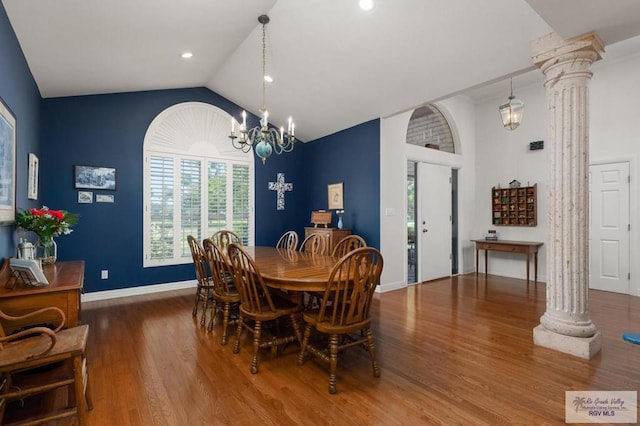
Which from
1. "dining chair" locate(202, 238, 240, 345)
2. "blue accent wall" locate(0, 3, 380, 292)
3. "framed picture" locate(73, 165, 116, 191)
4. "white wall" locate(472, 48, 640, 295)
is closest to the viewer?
"dining chair" locate(202, 238, 240, 345)

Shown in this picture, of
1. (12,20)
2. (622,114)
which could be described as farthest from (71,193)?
(622,114)

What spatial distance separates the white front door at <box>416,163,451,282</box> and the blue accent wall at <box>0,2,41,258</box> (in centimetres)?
502

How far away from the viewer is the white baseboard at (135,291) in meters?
4.50

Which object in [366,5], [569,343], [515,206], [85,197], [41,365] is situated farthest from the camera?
[515,206]

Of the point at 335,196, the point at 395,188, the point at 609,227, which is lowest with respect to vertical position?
the point at 609,227

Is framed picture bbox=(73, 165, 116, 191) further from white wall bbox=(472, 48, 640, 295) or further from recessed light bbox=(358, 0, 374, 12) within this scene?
white wall bbox=(472, 48, 640, 295)

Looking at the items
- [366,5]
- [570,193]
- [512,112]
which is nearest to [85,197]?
[366,5]

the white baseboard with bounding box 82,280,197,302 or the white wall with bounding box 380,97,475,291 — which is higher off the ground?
the white wall with bounding box 380,97,475,291

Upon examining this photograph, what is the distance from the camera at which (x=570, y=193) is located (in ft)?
8.96

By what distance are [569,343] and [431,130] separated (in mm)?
4291

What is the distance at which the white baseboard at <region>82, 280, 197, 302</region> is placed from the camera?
4504 millimetres

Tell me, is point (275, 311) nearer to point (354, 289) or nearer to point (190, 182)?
point (354, 289)

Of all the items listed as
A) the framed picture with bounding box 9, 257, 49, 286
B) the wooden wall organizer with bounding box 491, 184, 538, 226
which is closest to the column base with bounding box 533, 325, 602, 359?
the wooden wall organizer with bounding box 491, 184, 538, 226

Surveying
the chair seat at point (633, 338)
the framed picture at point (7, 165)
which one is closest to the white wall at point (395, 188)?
the chair seat at point (633, 338)
